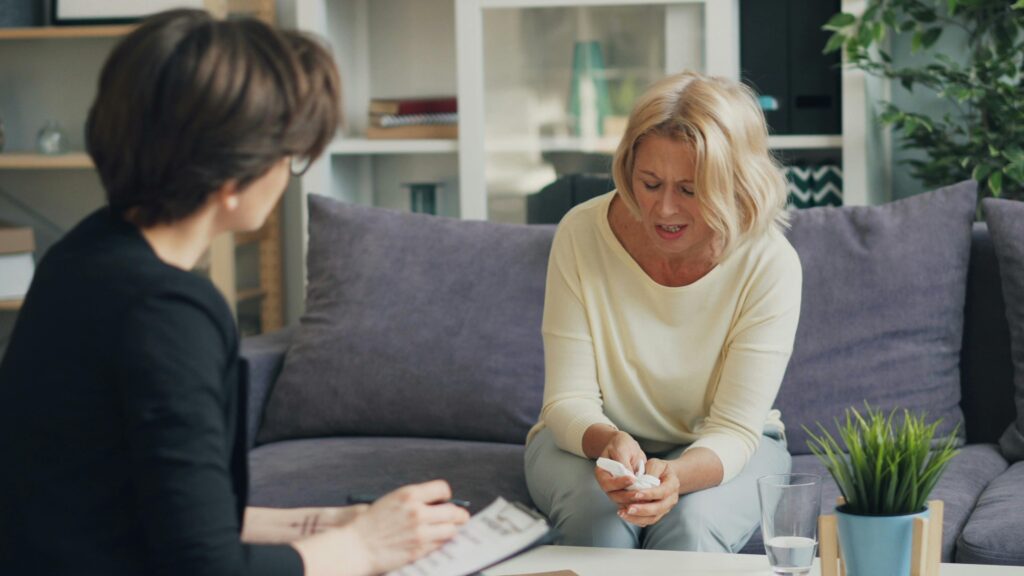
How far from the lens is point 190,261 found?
101 centimetres

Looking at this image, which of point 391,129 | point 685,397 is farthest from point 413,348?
point 391,129

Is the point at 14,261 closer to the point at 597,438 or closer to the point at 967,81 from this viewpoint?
the point at 597,438

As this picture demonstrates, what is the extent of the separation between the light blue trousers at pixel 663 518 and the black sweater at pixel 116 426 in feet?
2.51

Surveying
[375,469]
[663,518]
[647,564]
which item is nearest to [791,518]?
[647,564]

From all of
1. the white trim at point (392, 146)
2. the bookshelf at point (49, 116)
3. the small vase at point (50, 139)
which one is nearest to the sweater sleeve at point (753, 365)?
the white trim at point (392, 146)

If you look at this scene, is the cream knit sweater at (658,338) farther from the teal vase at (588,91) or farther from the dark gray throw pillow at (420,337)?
the teal vase at (588,91)

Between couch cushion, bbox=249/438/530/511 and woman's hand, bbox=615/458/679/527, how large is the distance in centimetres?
37

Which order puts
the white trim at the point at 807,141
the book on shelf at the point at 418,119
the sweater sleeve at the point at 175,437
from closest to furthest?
the sweater sleeve at the point at 175,437
the white trim at the point at 807,141
the book on shelf at the point at 418,119

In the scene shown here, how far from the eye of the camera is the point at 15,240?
291 cm

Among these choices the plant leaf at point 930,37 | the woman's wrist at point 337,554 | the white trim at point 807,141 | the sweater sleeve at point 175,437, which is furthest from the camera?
the white trim at point 807,141

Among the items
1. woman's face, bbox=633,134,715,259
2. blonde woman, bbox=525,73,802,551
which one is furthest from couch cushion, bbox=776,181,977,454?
woman's face, bbox=633,134,715,259

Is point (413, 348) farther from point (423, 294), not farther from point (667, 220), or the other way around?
point (667, 220)

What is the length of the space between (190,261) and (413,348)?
1.19 meters

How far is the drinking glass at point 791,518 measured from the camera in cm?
123
